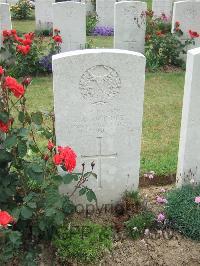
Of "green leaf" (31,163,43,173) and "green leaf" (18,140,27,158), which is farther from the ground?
"green leaf" (18,140,27,158)

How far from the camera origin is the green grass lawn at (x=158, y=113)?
17.8 feet

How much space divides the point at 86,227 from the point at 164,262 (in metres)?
0.71

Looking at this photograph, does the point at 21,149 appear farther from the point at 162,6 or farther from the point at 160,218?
the point at 162,6

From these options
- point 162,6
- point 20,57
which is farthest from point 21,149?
point 162,6

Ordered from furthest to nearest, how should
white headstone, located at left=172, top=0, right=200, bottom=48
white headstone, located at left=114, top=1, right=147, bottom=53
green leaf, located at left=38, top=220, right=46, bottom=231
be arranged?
1. white headstone, located at left=114, top=1, right=147, bottom=53
2. white headstone, located at left=172, top=0, right=200, bottom=48
3. green leaf, located at left=38, top=220, right=46, bottom=231

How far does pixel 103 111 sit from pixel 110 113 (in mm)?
67

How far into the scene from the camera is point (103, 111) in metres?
3.88

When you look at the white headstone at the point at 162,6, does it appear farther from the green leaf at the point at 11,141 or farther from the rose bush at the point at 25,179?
the green leaf at the point at 11,141

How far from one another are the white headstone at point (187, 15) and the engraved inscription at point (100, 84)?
599 centimetres

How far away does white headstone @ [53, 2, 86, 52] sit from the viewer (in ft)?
30.5

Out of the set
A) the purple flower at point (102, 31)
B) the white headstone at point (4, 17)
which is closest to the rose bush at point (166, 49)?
the white headstone at point (4, 17)

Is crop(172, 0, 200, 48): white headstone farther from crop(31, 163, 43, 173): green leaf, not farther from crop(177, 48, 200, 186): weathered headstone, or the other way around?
crop(31, 163, 43, 173): green leaf

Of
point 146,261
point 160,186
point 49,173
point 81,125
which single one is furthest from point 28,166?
point 160,186

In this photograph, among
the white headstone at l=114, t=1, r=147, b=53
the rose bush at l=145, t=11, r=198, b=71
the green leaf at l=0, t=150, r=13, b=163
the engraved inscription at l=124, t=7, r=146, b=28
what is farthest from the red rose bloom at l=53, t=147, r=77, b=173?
the engraved inscription at l=124, t=7, r=146, b=28
